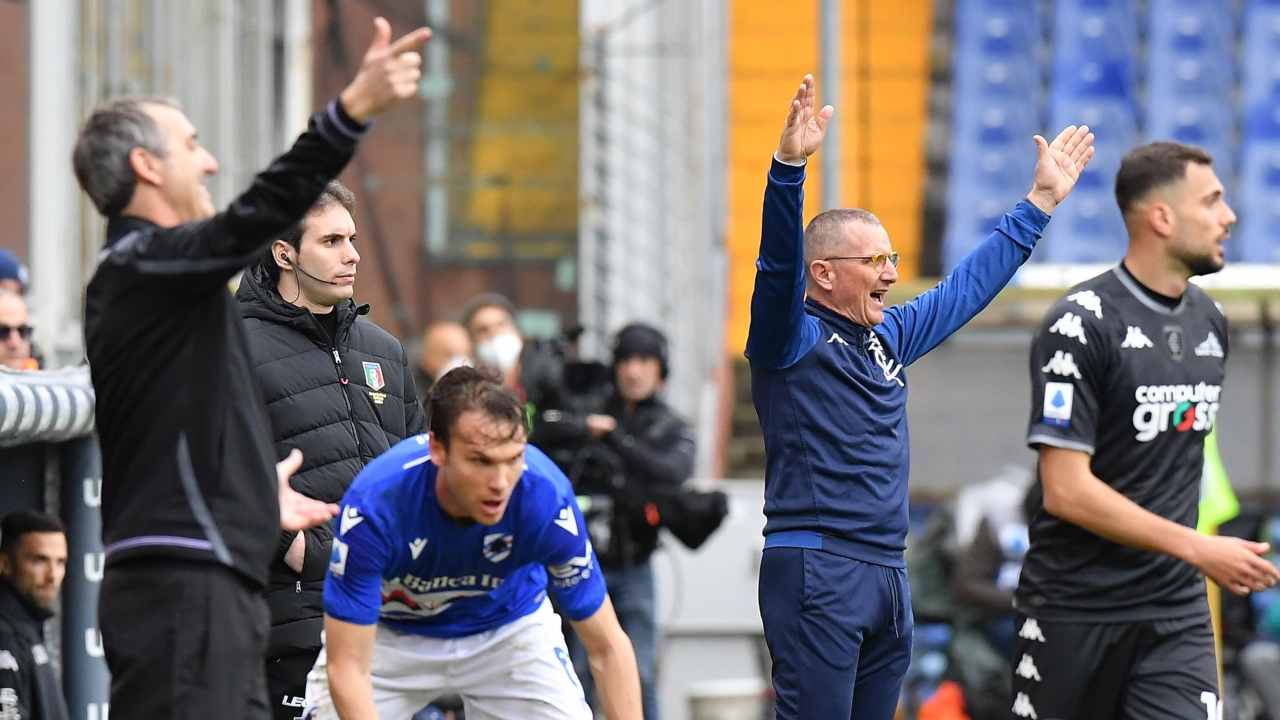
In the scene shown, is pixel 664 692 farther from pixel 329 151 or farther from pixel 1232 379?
pixel 329 151

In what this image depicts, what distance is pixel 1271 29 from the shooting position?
77.1ft

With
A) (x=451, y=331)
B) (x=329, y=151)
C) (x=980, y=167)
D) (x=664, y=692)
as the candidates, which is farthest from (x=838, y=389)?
(x=980, y=167)

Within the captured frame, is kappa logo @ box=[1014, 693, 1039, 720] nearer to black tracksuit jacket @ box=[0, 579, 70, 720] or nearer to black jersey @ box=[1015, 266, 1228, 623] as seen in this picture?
black jersey @ box=[1015, 266, 1228, 623]

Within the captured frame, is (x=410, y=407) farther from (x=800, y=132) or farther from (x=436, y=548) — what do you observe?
(x=800, y=132)

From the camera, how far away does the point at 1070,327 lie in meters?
6.50

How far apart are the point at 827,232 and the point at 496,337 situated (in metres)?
3.39

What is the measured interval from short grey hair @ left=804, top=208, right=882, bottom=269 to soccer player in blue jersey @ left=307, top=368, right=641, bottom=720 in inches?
43.4

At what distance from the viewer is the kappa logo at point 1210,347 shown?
258 inches

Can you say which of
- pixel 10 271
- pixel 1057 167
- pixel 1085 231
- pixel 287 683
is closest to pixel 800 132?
pixel 1057 167

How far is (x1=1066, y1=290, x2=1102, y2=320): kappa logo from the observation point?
6.52 metres

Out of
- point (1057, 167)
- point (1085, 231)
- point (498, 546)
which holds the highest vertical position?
point (1085, 231)

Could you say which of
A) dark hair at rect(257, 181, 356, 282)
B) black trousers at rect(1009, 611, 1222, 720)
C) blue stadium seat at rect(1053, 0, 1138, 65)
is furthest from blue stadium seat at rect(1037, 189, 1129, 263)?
dark hair at rect(257, 181, 356, 282)

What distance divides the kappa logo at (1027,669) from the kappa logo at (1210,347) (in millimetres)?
1037

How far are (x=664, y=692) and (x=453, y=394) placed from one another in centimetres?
805
